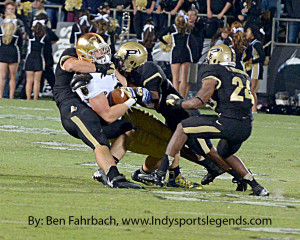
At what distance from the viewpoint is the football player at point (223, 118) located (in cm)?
662

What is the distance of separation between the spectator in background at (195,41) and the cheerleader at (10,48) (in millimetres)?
3704

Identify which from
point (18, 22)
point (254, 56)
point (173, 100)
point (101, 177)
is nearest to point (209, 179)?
point (173, 100)

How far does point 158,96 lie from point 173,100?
381 mm

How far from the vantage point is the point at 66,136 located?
1091 centimetres

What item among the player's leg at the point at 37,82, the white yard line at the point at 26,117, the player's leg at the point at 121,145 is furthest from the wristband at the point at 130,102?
the player's leg at the point at 37,82

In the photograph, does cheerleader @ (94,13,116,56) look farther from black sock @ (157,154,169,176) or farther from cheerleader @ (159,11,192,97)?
black sock @ (157,154,169,176)

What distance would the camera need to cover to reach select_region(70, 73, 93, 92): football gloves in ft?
21.6

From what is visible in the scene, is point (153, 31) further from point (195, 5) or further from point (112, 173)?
point (112, 173)

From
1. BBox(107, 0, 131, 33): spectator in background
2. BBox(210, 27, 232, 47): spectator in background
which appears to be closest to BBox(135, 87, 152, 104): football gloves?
BBox(210, 27, 232, 47): spectator in background

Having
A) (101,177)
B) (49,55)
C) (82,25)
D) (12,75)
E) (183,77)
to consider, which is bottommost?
(12,75)

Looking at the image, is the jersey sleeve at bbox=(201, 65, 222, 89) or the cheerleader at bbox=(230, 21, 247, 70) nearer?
the jersey sleeve at bbox=(201, 65, 222, 89)

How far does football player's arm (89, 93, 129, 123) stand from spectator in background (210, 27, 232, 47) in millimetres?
9806

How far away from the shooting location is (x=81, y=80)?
6.59m

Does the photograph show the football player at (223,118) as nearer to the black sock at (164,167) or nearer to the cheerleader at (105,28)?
the black sock at (164,167)
